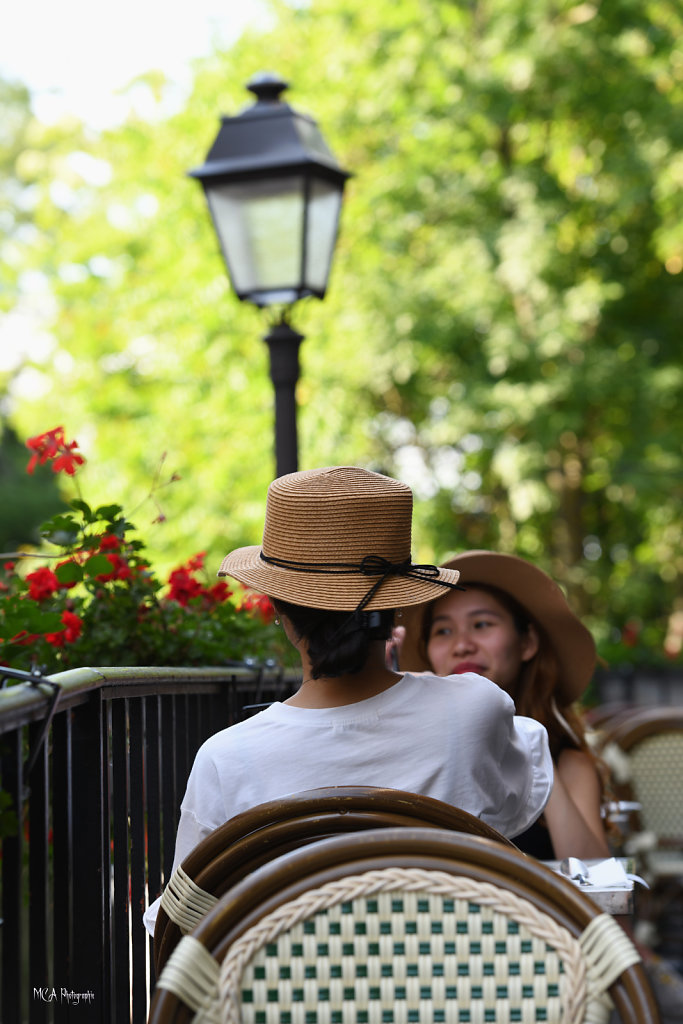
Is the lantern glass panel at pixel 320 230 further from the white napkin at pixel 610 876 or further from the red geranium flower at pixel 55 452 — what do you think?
the white napkin at pixel 610 876

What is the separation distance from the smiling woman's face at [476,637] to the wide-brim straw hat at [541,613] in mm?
51

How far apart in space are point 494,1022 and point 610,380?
514 inches

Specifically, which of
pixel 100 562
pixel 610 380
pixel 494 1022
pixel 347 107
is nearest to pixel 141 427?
pixel 347 107

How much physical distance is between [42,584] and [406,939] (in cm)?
195

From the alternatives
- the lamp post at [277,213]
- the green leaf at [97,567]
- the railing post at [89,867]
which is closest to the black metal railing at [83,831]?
the railing post at [89,867]

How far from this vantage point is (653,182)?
1352 centimetres

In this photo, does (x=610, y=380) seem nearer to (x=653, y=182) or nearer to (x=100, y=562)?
(x=653, y=182)

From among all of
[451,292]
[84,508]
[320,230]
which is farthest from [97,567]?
[451,292]

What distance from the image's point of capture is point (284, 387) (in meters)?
5.30

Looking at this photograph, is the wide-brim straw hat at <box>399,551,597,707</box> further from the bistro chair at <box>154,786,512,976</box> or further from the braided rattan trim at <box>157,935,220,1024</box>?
the braided rattan trim at <box>157,935,220,1024</box>

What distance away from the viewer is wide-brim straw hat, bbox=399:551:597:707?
3.20 meters

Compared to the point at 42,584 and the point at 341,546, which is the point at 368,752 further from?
the point at 42,584

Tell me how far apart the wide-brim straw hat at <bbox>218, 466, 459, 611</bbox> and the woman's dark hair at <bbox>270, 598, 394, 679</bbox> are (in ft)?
0.12

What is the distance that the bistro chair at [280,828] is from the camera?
158 centimetres
